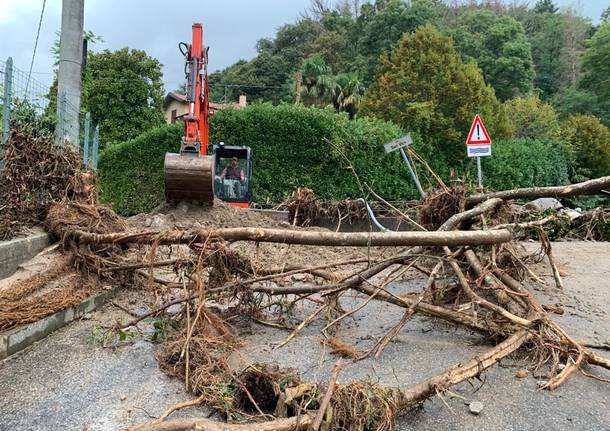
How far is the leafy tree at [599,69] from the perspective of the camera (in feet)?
116

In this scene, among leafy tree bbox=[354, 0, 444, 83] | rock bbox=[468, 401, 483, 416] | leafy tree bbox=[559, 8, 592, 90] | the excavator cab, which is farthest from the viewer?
leafy tree bbox=[559, 8, 592, 90]

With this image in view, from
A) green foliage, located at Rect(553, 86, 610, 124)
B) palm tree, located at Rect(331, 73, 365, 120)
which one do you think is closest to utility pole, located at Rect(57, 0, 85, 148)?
palm tree, located at Rect(331, 73, 365, 120)

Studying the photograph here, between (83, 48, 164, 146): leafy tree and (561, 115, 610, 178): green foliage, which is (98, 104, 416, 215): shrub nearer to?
(561, 115, 610, 178): green foliage

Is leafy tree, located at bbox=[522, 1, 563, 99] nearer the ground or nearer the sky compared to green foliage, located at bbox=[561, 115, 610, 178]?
nearer the sky

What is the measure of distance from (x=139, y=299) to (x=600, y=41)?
137 ft

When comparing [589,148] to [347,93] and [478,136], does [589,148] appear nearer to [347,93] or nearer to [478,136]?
[478,136]

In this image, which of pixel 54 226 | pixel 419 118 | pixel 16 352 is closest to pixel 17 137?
pixel 54 226

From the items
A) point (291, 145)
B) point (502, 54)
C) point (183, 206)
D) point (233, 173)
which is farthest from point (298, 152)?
point (502, 54)

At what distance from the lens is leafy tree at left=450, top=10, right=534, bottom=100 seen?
38.0m

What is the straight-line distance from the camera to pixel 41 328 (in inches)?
142

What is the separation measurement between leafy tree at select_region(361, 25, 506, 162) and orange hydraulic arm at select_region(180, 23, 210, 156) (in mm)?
9623

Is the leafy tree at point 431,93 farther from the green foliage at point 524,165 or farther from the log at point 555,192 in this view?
the log at point 555,192

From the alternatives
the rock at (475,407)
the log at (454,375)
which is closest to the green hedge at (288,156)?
the log at (454,375)

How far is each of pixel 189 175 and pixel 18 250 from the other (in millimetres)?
4551
